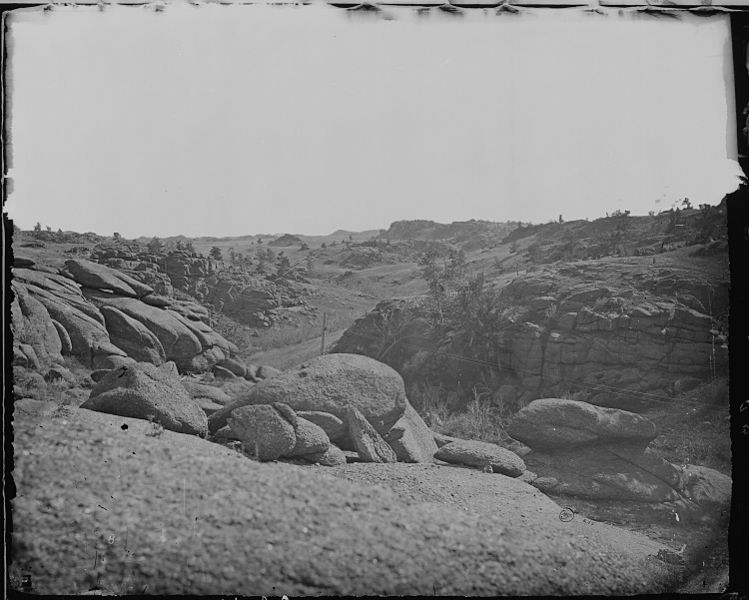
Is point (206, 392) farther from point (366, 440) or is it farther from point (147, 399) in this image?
point (366, 440)

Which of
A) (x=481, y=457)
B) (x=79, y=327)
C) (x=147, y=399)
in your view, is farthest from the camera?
(x=481, y=457)

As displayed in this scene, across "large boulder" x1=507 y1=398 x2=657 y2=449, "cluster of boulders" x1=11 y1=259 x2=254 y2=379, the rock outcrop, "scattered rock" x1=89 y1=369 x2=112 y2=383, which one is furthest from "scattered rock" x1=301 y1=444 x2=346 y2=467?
"scattered rock" x1=89 y1=369 x2=112 y2=383

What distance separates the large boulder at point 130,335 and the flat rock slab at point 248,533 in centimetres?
66

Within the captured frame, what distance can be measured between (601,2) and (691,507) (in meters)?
4.46

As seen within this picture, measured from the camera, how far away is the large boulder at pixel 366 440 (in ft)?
19.4

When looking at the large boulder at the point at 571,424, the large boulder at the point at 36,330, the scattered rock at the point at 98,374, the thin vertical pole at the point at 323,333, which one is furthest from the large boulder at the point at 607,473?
the large boulder at the point at 36,330

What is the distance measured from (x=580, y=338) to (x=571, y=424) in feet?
2.65

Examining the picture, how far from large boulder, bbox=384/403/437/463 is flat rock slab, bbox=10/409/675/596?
0.52 meters

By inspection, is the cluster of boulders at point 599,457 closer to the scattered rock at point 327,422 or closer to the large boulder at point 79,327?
the scattered rock at point 327,422

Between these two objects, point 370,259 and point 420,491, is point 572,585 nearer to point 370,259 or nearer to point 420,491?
point 420,491

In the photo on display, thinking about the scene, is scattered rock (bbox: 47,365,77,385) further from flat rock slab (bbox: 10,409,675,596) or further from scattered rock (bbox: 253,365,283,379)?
scattered rock (bbox: 253,365,283,379)

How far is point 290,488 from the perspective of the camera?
541 centimetres

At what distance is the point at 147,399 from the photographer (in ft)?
18.5

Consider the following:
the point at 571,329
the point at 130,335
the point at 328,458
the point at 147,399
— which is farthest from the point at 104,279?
the point at 571,329
